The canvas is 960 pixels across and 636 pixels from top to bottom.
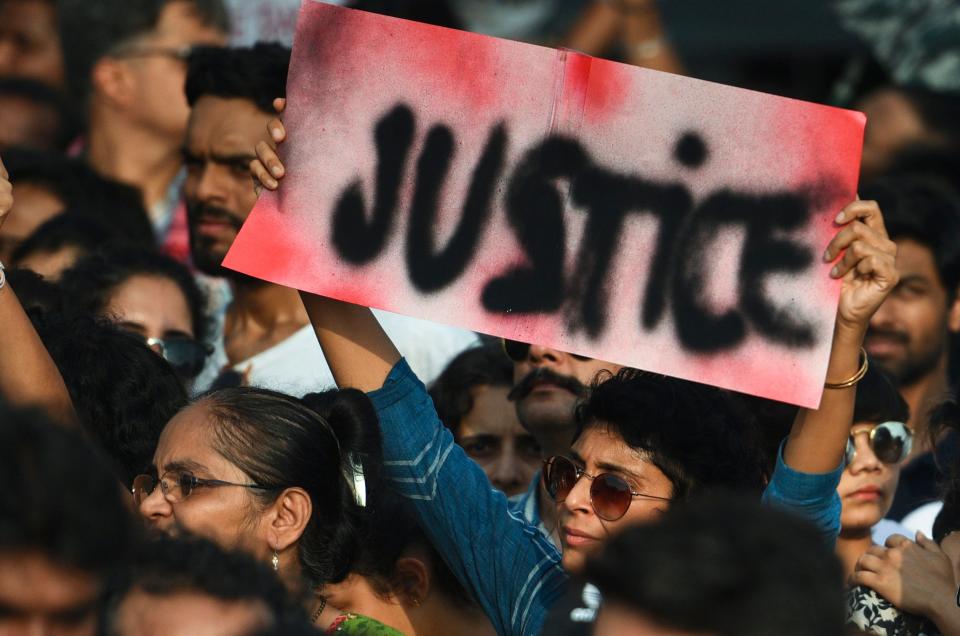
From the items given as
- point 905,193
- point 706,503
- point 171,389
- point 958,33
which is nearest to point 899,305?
point 905,193

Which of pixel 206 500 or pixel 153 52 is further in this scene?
pixel 153 52

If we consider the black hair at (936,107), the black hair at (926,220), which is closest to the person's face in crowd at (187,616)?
the black hair at (926,220)

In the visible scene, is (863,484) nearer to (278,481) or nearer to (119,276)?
(278,481)

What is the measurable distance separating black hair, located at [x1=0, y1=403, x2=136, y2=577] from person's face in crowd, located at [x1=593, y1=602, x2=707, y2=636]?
0.54m

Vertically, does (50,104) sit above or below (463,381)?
below

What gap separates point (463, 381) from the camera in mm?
4191

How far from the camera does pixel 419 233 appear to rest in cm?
289

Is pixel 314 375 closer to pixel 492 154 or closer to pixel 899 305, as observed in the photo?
pixel 492 154

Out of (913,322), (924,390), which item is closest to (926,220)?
(913,322)

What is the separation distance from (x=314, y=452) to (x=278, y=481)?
10cm

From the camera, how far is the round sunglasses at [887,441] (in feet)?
11.5

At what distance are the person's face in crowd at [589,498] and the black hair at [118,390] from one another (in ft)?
3.01

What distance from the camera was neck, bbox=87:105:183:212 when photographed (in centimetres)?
598

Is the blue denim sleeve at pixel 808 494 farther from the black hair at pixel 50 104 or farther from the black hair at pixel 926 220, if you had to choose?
the black hair at pixel 50 104
